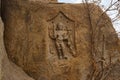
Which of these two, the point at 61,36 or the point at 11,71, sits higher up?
the point at 61,36

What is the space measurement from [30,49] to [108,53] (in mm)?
3026

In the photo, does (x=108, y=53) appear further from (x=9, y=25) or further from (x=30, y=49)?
(x=9, y=25)

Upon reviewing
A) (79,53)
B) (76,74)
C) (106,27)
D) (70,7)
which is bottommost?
(76,74)

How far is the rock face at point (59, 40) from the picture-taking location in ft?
A: 40.3

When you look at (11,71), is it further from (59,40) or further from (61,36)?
(61,36)

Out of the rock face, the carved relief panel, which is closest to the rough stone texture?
the rock face

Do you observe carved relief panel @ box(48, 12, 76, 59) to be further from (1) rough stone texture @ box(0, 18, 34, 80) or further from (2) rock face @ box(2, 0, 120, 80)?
(1) rough stone texture @ box(0, 18, 34, 80)

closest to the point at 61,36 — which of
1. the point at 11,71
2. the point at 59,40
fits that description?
the point at 59,40

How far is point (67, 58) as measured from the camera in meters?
12.5

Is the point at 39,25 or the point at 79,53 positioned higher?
the point at 39,25

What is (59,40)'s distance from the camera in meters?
12.5

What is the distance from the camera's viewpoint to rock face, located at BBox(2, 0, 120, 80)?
12281mm

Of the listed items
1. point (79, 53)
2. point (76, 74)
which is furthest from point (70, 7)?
point (76, 74)

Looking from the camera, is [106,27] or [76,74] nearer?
[76,74]
